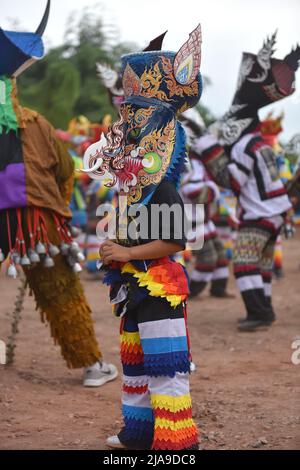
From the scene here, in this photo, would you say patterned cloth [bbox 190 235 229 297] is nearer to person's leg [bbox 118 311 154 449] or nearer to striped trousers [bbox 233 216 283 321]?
striped trousers [bbox 233 216 283 321]

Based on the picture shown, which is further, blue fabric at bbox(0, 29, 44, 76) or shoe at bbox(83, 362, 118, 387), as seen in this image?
shoe at bbox(83, 362, 118, 387)

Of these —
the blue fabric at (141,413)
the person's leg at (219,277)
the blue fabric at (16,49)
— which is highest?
the blue fabric at (16,49)

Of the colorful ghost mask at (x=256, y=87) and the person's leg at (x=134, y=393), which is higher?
the colorful ghost mask at (x=256, y=87)

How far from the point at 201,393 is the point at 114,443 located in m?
1.18

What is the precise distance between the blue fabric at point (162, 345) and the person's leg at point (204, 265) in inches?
204

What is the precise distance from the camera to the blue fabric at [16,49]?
4297mm

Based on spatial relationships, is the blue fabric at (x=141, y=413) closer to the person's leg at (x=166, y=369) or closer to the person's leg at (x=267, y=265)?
the person's leg at (x=166, y=369)

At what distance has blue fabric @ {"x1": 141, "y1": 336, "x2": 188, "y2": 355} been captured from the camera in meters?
3.20

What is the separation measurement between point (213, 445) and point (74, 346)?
4.42ft

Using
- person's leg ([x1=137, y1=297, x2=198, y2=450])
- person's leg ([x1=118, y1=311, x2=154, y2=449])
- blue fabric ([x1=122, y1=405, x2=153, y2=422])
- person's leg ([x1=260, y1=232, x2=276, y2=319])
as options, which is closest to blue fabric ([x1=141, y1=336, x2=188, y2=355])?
person's leg ([x1=137, y1=297, x2=198, y2=450])

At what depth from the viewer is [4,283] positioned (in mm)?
10125

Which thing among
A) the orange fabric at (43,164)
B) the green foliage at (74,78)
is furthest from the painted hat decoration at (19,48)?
the green foliage at (74,78)

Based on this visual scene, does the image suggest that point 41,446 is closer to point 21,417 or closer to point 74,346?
point 21,417

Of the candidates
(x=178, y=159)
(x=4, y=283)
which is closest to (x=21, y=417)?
(x=178, y=159)
